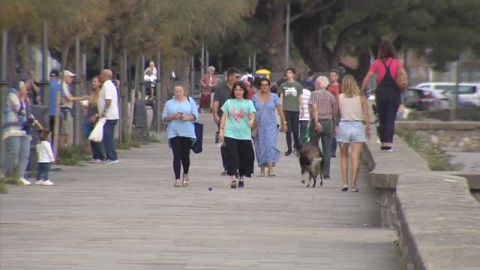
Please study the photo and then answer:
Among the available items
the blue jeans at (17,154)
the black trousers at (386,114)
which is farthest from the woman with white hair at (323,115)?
the blue jeans at (17,154)

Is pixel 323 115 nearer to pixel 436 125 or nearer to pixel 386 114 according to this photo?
pixel 386 114

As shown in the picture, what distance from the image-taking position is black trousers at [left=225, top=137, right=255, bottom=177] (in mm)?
18750

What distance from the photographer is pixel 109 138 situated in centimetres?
2378

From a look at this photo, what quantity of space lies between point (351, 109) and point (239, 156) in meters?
2.32

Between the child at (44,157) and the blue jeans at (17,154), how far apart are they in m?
0.25

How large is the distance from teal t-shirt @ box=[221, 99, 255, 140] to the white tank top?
1.92 metres

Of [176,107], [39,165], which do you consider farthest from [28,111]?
[176,107]

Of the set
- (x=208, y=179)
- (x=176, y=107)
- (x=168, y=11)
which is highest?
(x=168, y=11)

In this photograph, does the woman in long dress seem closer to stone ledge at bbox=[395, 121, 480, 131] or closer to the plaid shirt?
the plaid shirt

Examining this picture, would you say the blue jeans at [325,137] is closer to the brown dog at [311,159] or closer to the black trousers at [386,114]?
the brown dog at [311,159]

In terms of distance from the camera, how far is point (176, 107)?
18750 mm

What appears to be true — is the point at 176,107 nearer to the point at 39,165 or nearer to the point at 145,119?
the point at 39,165

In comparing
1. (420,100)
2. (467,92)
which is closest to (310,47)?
(420,100)

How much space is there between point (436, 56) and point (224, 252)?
42010 mm
